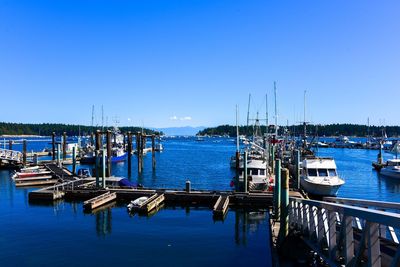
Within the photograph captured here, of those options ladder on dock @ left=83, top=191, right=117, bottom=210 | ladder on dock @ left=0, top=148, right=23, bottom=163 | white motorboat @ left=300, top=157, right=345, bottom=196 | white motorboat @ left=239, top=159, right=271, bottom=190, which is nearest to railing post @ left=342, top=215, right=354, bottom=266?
ladder on dock @ left=83, top=191, right=117, bottom=210

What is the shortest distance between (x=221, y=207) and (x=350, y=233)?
2127 centimetres

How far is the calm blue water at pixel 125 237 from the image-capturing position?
830 inches

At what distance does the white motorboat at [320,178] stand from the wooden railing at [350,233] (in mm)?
22270

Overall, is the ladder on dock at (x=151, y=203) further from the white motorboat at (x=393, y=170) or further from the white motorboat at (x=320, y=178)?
the white motorboat at (x=393, y=170)

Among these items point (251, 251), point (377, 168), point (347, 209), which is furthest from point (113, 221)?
point (377, 168)

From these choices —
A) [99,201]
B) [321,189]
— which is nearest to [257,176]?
[321,189]

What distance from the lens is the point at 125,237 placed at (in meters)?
25.5

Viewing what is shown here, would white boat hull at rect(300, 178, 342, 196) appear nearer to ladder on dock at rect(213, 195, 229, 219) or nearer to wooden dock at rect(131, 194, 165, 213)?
ladder on dock at rect(213, 195, 229, 219)

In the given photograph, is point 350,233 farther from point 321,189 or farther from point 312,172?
point 312,172

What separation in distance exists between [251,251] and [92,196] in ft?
65.2

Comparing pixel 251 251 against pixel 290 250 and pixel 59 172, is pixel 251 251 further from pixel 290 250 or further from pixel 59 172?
pixel 59 172

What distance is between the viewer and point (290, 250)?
57.6ft

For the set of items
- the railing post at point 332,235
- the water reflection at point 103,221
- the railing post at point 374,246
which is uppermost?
the railing post at point 374,246

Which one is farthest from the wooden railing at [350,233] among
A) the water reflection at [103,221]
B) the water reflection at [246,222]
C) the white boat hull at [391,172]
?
the white boat hull at [391,172]
